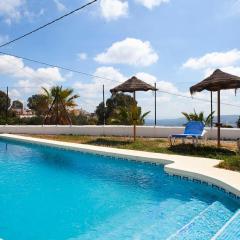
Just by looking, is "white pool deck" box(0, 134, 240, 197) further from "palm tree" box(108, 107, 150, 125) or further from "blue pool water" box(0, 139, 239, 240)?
"palm tree" box(108, 107, 150, 125)

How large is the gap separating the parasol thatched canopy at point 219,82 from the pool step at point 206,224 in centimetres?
607

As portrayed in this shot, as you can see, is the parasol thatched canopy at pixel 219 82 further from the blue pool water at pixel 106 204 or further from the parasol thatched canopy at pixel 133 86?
the blue pool water at pixel 106 204

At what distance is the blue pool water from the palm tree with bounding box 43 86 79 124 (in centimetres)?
1120

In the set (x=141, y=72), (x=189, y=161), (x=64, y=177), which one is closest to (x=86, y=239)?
(x=64, y=177)

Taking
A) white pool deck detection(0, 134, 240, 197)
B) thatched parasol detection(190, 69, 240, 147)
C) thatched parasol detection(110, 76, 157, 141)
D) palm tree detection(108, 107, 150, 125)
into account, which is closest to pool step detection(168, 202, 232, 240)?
white pool deck detection(0, 134, 240, 197)

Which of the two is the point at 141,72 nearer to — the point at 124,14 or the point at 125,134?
the point at 125,134

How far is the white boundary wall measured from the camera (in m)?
14.9

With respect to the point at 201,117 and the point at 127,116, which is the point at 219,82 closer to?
the point at 201,117

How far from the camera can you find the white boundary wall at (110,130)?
48.8 ft

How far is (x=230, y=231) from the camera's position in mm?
4965

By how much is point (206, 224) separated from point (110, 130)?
12171 mm

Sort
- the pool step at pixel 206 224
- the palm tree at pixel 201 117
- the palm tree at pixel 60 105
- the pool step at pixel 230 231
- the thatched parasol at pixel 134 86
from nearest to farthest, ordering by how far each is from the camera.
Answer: the pool step at pixel 230 231 → the pool step at pixel 206 224 → the thatched parasol at pixel 134 86 → the palm tree at pixel 201 117 → the palm tree at pixel 60 105

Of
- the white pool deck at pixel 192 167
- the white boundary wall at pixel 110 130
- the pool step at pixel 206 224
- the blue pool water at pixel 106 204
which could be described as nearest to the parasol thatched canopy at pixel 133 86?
the white boundary wall at pixel 110 130

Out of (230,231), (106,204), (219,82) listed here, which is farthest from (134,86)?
(230,231)
